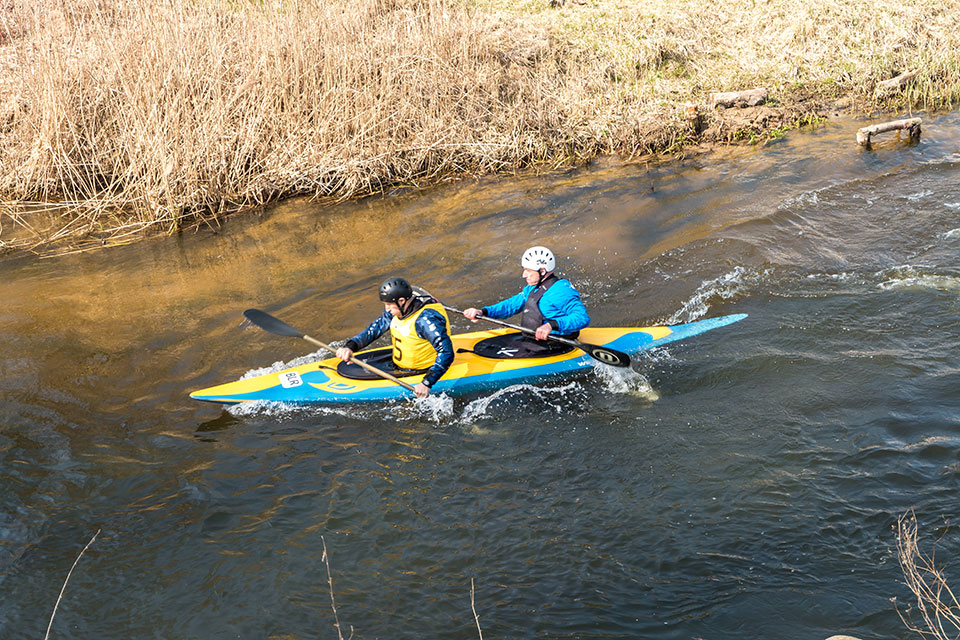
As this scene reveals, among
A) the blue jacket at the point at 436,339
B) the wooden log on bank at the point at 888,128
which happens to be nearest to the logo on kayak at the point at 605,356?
the blue jacket at the point at 436,339

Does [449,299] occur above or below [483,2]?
below

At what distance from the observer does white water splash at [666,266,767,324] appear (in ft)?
23.5

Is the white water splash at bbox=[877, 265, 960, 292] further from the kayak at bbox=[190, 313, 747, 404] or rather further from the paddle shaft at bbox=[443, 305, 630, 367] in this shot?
the paddle shaft at bbox=[443, 305, 630, 367]

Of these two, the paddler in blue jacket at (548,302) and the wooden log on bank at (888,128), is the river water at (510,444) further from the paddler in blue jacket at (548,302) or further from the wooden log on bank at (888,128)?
the wooden log on bank at (888,128)

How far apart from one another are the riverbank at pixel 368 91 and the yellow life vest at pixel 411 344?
14.4ft

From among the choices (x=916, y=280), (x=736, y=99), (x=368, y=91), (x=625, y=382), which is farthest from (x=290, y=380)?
(x=736, y=99)

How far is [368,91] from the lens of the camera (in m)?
10.1

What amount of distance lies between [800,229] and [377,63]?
568 cm

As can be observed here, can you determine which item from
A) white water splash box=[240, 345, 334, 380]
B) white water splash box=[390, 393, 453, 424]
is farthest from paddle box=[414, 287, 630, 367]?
white water splash box=[240, 345, 334, 380]

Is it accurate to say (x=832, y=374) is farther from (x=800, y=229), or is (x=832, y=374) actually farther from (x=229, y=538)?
(x=229, y=538)

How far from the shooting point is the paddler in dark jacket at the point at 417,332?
5.86 metres

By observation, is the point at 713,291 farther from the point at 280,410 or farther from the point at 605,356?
the point at 280,410

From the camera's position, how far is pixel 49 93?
8.77 metres

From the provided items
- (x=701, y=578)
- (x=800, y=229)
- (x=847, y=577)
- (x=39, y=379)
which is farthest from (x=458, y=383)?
(x=800, y=229)
